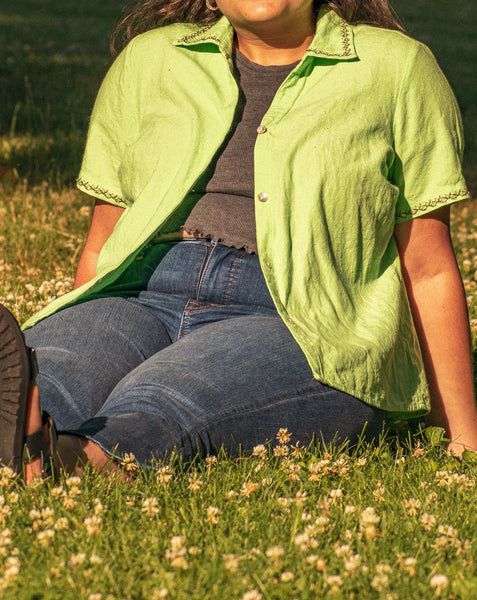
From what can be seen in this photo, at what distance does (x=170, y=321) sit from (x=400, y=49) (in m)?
1.31

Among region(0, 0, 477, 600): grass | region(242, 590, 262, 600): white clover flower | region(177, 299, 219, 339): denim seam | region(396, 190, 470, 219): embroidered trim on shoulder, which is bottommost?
region(0, 0, 477, 600): grass

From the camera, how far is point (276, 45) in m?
3.76

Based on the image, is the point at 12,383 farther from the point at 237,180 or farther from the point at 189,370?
the point at 237,180

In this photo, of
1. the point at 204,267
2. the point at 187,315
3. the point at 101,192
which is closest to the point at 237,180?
the point at 204,267

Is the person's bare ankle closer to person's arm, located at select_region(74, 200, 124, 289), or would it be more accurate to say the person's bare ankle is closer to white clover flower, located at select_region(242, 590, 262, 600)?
white clover flower, located at select_region(242, 590, 262, 600)

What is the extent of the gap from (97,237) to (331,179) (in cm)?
112

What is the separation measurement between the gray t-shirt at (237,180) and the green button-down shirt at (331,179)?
7cm

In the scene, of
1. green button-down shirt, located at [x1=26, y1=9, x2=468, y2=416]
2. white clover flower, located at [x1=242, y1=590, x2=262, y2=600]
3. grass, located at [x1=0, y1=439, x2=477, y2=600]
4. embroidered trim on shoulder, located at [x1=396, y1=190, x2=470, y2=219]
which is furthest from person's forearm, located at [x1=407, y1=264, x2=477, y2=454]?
white clover flower, located at [x1=242, y1=590, x2=262, y2=600]

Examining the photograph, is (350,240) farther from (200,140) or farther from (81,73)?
(81,73)

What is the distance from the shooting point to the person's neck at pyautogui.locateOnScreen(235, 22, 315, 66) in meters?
3.74

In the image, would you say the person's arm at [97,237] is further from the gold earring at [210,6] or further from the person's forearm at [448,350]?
the person's forearm at [448,350]

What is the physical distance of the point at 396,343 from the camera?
3580 millimetres

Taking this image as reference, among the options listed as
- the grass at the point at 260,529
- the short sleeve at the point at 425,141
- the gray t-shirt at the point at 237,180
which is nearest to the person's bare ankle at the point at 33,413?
the grass at the point at 260,529

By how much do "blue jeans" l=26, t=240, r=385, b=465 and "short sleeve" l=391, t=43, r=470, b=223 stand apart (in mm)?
660
